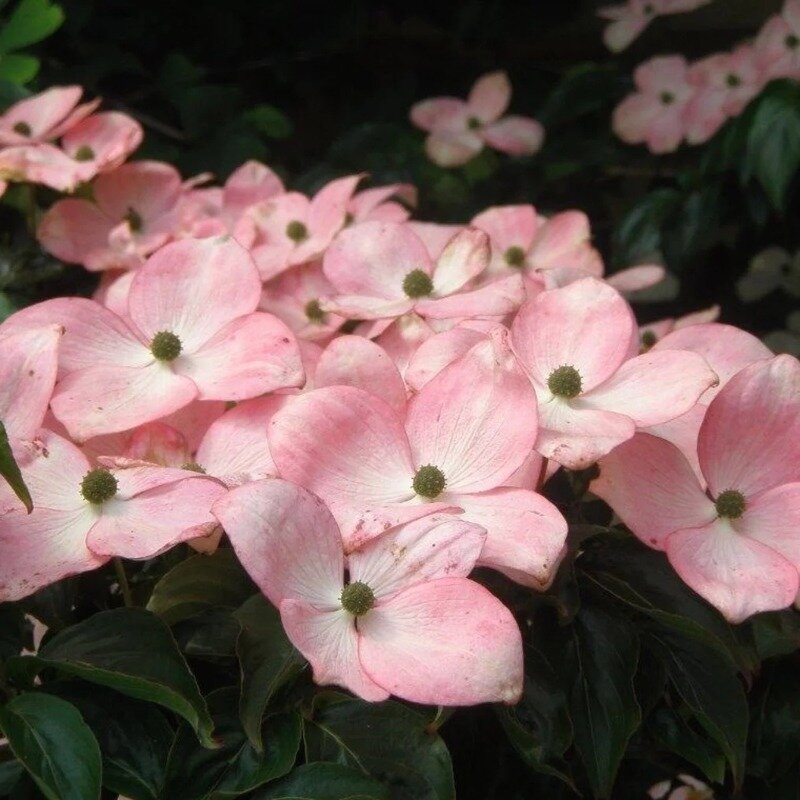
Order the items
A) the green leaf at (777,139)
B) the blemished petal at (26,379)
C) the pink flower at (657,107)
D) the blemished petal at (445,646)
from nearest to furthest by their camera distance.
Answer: the blemished petal at (445,646), the blemished petal at (26,379), the green leaf at (777,139), the pink flower at (657,107)

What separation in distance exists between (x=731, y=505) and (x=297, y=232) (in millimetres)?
384

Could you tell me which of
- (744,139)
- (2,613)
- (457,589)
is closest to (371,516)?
(457,589)

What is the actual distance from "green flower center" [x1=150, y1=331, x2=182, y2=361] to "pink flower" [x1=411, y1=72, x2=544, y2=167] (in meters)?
0.69

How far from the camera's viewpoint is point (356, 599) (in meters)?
0.44

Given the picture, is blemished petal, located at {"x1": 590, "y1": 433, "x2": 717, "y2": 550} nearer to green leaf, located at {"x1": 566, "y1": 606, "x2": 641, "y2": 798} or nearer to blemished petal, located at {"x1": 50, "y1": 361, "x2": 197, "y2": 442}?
green leaf, located at {"x1": 566, "y1": 606, "x2": 641, "y2": 798}

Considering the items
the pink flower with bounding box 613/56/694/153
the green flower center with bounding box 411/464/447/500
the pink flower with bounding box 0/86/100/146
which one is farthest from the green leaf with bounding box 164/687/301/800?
the pink flower with bounding box 613/56/694/153

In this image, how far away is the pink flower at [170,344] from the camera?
1.72 ft

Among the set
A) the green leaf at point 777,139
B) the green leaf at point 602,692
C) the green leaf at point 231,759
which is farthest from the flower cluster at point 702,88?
the green leaf at point 231,759

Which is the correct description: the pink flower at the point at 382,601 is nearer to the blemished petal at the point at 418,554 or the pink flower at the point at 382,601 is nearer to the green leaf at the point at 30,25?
the blemished petal at the point at 418,554

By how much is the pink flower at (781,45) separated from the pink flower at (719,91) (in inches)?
0.4

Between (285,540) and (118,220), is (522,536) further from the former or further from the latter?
(118,220)

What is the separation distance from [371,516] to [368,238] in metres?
0.26

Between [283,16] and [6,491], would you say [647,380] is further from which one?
[283,16]

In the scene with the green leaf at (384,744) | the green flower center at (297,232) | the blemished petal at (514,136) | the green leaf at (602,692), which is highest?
the green flower center at (297,232)
